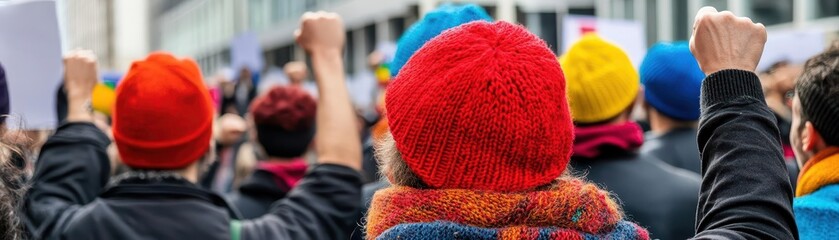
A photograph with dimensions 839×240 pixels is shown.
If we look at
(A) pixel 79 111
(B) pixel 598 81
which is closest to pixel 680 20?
(B) pixel 598 81

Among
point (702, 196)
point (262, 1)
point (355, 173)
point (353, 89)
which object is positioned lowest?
point (262, 1)

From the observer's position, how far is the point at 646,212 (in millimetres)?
2830

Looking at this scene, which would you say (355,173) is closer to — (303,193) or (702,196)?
(303,193)

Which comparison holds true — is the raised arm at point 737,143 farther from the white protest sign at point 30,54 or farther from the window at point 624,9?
the window at point 624,9

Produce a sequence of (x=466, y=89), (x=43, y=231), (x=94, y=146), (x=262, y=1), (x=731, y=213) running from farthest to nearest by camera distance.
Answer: (x=262, y=1), (x=94, y=146), (x=43, y=231), (x=731, y=213), (x=466, y=89)

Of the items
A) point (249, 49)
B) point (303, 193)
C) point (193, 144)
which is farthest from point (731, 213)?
point (249, 49)

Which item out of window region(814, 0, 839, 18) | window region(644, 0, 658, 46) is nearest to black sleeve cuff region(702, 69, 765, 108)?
window region(814, 0, 839, 18)

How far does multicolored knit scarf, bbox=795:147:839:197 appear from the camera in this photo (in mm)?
2225

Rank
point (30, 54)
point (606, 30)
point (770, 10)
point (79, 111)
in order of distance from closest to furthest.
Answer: point (79, 111)
point (30, 54)
point (606, 30)
point (770, 10)

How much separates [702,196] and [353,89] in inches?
434

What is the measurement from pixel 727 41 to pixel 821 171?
2.25 feet

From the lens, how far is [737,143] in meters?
1.67

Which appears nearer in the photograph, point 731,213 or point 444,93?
point 444,93

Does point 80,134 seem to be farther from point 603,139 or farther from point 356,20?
point 356,20
